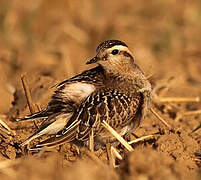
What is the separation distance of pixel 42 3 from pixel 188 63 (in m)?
3.57

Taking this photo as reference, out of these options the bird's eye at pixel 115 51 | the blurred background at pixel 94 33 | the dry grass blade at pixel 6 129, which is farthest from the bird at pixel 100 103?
the blurred background at pixel 94 33

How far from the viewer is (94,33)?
10375 millimetres

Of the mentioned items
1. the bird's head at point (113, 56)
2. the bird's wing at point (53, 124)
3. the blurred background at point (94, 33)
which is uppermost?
the blurred background at point (94, 33)

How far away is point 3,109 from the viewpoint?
21.2 feet

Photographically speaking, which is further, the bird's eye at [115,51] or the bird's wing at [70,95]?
the bird's eye at [115,51]

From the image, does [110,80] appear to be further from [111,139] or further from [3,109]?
[3,109]

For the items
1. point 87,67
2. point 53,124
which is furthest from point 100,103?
point 87,67

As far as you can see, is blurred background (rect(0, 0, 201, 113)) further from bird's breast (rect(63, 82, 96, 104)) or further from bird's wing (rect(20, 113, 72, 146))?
bird's wing (rect(20, 113, 72, 146))

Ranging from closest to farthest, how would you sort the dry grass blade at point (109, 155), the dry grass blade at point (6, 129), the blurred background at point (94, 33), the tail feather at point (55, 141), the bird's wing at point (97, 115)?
the dry grass blade at point (109, 155) → the tail feather at point (55, 141) → the bird's wing at point (97, 115) → the dry grass blade at point (6, 129) → the blurred background at point (94, 33)

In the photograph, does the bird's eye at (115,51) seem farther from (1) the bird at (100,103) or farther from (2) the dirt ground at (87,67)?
(2) the dirt ground at (87,67)

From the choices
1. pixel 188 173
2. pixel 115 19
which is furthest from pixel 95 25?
pixel 188 173

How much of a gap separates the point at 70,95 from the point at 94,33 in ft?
17.5

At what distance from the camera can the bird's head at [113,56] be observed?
17.8 feet

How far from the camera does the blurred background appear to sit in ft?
29.4
